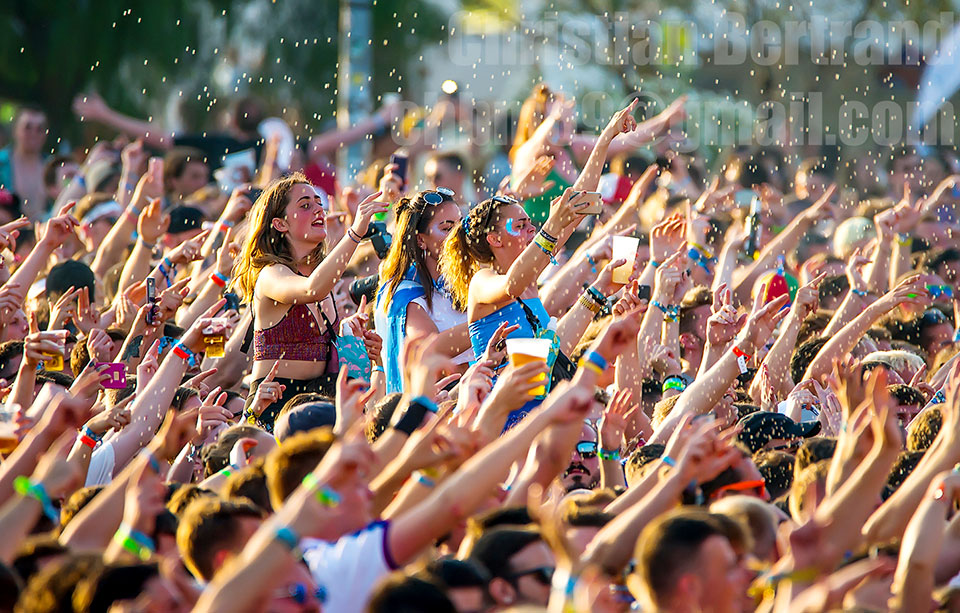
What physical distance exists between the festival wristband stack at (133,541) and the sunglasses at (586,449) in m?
2.22

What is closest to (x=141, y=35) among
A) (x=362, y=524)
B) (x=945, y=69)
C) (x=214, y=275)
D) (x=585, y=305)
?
(x=945, y=69)

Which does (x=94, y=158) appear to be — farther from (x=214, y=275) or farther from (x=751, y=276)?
(x=751, y=276)

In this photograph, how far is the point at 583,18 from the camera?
2528 centimetres

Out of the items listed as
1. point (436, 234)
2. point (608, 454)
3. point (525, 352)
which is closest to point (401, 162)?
point (436, 234)

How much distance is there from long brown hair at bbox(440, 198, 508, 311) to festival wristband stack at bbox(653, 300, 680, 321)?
3.99 ft

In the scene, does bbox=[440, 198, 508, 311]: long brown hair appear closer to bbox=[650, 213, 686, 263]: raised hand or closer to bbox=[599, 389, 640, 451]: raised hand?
bbox=[599, 389, 640, 451]: raised hand

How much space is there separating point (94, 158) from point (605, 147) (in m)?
6.30

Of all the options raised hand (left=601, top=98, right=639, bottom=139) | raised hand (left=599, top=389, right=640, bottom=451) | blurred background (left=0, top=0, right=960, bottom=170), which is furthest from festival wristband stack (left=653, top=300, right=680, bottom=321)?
blurred background (left=0, top=0, right=960, bottom=170)

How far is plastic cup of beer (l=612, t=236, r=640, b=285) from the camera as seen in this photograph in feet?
22.6

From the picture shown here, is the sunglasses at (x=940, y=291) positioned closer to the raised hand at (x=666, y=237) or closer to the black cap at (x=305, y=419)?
the raised hand at (x=666, y=237)

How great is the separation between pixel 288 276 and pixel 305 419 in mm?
1077

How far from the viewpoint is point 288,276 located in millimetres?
6227

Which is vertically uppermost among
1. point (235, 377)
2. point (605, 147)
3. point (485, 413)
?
point (605, 147)

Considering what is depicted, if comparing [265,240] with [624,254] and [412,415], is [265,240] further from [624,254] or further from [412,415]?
[412,415]
